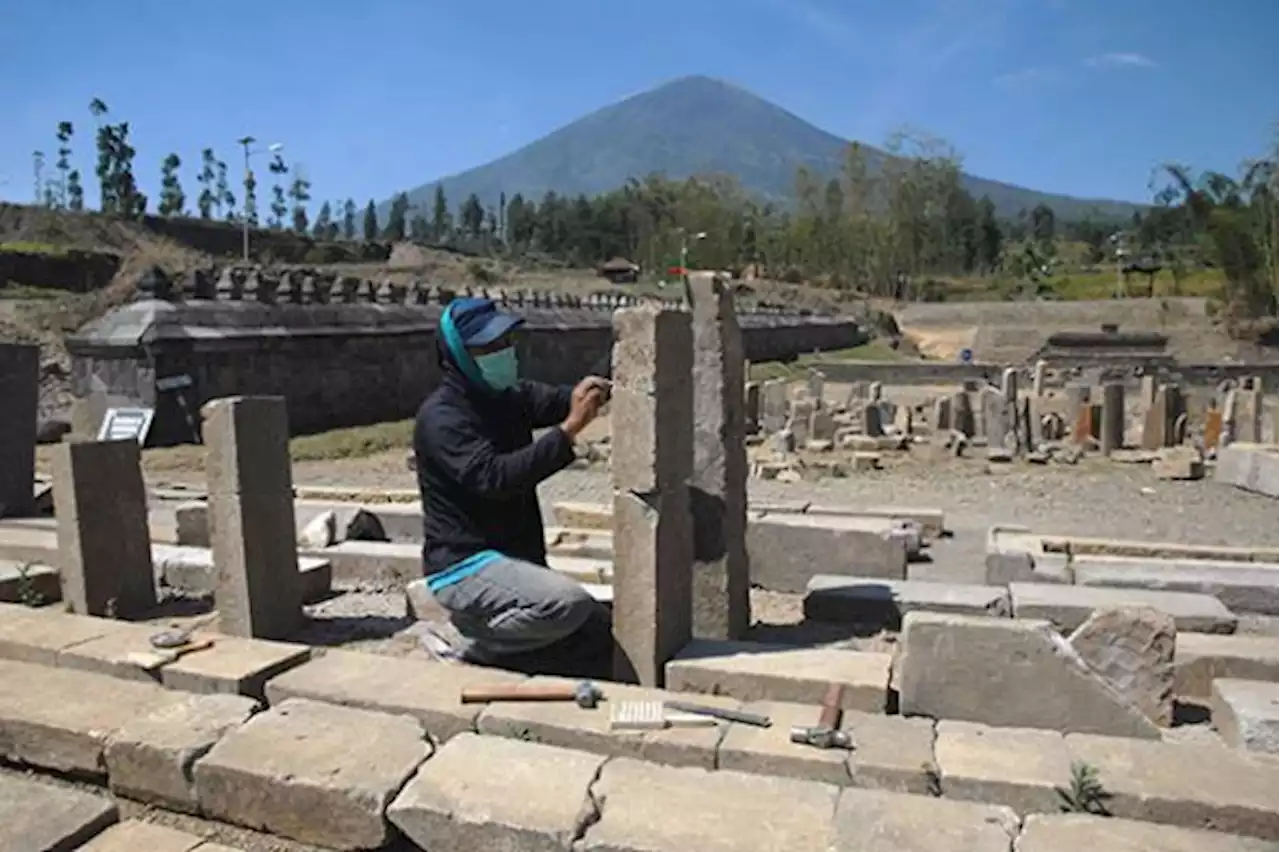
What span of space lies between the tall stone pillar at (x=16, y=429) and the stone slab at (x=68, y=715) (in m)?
5.20

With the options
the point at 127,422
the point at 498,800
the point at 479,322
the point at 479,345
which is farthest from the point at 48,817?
the point at 127,422

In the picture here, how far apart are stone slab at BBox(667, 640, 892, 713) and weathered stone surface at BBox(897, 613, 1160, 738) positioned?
0.17m

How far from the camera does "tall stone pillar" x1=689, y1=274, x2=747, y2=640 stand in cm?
563

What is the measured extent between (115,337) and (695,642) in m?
13.7

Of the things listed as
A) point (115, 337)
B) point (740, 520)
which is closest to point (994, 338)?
A: point (115, 337)

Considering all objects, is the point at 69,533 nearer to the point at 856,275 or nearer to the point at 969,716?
the point at 969,716

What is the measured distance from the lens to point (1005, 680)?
427 centimetres

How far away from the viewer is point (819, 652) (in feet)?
15.4

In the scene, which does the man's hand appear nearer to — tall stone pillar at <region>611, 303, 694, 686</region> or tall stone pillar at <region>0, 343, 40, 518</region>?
tall stone pillar at <region>611, 303, 694, 686</region>

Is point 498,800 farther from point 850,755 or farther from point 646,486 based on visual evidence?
point 646,486

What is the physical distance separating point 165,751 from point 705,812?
211 cm

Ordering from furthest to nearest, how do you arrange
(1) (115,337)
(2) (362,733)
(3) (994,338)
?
(3) (994,338) < (1) (115,337) < (2) (362,733)

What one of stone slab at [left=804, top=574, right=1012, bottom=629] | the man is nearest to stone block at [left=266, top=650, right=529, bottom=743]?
the man

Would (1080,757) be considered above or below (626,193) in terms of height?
below
